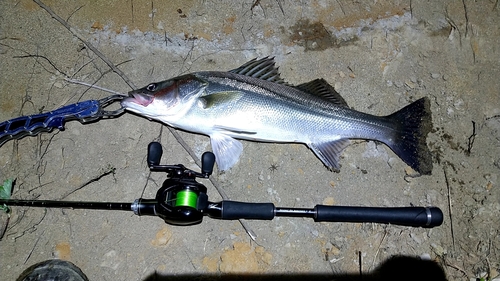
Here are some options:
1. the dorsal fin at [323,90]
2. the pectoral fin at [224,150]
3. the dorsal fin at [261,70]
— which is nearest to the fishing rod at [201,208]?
the pectoral fin at [224,150]

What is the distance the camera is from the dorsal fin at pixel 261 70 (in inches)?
129

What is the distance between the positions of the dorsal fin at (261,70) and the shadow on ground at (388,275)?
1.66 metres

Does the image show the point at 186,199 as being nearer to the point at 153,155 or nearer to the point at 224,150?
the point at 153,155

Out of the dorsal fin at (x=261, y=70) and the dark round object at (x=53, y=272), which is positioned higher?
the dark round object at (x=53, y=272)

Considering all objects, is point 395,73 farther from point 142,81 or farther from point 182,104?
point 142,81

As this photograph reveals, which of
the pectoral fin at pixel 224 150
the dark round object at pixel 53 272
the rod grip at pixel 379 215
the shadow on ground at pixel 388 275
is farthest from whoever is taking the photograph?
the pectoral fin at pixel 224 150

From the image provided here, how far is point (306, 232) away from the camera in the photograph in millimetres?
3170

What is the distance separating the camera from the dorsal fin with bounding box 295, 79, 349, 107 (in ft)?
10.8

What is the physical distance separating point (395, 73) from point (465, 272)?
1.86m

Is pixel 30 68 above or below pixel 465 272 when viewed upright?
above

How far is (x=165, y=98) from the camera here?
3023 mm

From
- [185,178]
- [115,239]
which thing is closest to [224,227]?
[185,178]

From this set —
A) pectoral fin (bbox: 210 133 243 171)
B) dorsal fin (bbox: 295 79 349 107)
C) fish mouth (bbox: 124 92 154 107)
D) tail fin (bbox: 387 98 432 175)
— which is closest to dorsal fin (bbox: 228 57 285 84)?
dorsal fin (bbox: 295 79 349 107)

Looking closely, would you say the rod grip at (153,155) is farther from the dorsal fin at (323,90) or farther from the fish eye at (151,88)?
the dorsal fin at (323,90)
